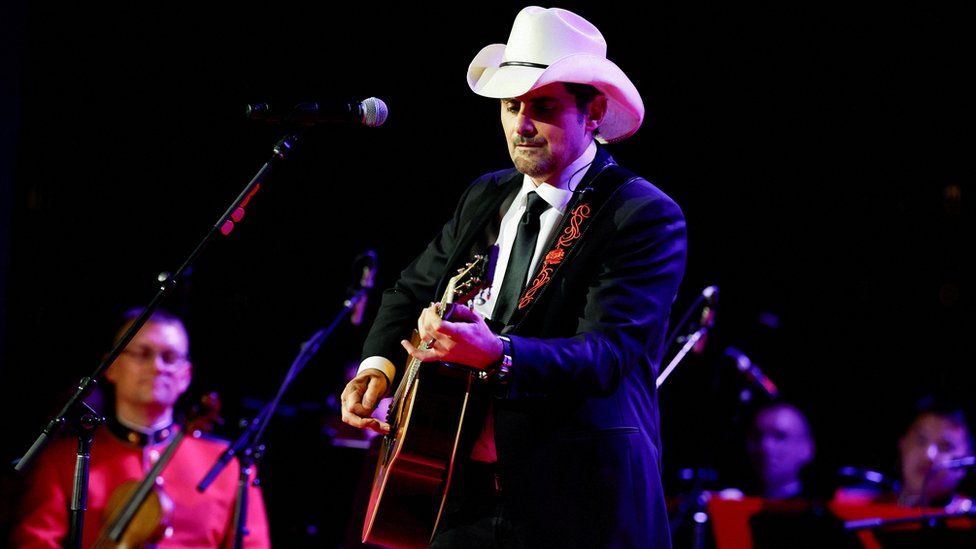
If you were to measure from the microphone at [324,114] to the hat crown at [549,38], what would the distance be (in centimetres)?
48

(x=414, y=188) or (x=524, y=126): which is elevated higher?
(x=414, y=188)

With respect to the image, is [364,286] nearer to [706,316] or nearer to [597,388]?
[706,316]

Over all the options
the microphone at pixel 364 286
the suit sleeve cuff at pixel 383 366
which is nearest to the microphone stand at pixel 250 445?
the microphone at pixel 364 286

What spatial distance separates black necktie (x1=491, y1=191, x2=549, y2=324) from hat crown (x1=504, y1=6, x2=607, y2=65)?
0.45 metres

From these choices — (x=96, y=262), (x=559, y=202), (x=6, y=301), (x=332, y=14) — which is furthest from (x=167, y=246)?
(x=559, y=202)

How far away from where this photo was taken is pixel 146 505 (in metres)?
4.71

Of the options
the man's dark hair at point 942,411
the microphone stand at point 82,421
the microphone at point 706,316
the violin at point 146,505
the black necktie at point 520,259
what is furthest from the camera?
the man's dark hair at point 942,411

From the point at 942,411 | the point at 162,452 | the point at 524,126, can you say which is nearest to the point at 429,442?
the point at 524,126

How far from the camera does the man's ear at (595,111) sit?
3148mm

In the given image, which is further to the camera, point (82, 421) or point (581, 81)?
point (581, 81)

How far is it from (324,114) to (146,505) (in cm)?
253

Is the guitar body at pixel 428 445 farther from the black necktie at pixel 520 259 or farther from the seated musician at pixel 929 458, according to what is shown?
the seated musician at pixel 929 458

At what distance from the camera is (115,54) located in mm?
6449

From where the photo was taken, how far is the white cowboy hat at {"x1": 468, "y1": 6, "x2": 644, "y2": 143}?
300cm
